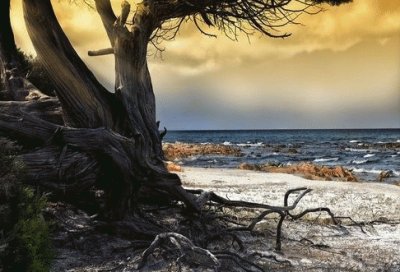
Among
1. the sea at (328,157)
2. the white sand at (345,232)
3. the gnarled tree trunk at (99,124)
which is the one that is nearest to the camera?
the gnarled tree trunk at (99,124)

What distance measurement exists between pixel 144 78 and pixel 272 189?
5.80 metres

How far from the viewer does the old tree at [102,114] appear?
16.9ft

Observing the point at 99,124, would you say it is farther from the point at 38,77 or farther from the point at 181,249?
the point at 38,77

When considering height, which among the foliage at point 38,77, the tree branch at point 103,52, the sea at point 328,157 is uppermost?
the tree branch at point 103,52

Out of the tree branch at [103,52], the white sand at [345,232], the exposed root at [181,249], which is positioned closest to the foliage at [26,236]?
the exposed root at [181,249]

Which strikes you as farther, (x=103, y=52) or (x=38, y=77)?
(x=38, y=77)

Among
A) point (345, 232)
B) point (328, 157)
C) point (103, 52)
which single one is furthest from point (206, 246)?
point (328, 157)

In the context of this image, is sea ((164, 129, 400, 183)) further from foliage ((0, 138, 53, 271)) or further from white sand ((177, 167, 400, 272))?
foliage ((0, 138, 53, 271))

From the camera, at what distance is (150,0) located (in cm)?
695

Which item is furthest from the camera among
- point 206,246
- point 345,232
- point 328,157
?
point 328,157

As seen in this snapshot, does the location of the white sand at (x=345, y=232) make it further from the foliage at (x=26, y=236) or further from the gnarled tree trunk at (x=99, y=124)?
the foliage at (x=26, y=236)

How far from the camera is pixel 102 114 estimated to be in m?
6.16

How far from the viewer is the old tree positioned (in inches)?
203

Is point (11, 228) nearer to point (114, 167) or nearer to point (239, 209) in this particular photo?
point (114, 167)
